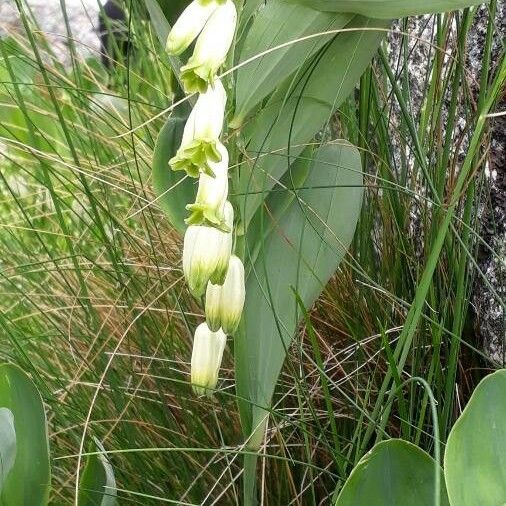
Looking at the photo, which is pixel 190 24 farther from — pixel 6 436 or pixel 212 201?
pixel 6 436

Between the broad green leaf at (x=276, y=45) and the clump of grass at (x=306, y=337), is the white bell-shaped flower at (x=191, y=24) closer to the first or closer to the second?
the broad green leaf at (x=276, y=45)

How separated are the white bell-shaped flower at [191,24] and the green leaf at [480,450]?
302 mm

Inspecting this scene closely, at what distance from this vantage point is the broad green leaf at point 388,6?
633 mm

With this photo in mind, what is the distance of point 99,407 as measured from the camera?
1.08 metres

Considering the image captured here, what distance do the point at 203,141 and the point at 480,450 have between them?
0.28 m

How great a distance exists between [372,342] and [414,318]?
1.22ft

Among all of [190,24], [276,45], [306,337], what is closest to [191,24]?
[190,24]

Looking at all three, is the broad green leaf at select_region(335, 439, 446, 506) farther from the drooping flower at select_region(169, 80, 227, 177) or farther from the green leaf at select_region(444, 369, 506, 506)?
the drooping flower at select_region(169, 80, 227, 177)

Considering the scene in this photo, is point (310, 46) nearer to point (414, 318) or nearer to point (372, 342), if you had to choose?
point (414, 318)

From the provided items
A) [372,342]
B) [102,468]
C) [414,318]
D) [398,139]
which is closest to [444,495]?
[414,318]

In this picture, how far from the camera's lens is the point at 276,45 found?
2.34ft

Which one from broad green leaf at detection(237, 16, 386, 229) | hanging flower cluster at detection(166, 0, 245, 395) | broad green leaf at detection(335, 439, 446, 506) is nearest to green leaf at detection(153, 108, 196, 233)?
broad green leaf at detection(237, 16, 386, 229)

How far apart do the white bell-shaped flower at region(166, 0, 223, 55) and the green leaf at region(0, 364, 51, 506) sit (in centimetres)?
31

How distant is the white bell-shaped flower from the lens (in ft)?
2.02
